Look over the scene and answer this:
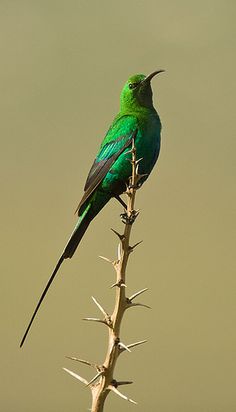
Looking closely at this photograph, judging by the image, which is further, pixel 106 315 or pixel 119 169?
pixel 119 169

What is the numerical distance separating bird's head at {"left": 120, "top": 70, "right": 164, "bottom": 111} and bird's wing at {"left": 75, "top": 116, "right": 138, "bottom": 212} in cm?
29

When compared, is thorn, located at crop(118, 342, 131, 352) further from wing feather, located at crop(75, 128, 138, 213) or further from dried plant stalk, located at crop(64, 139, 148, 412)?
wing feather, located at crop(75, 128, 138, 213)

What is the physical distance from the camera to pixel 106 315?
2328mm

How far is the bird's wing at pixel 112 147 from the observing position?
5605 millimetres

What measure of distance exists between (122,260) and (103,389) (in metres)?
0.58

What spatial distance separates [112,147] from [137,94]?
0.81 metres

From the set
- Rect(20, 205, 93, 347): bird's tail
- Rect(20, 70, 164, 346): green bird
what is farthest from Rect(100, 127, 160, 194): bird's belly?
Rect(20, 205, 93, 347): bird's tail

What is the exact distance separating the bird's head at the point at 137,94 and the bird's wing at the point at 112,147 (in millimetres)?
288

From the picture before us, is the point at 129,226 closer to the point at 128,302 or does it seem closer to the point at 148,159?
the point at 128,302

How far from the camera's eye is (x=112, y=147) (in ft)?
19.4

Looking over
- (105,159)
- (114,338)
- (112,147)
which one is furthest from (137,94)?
(114,338)

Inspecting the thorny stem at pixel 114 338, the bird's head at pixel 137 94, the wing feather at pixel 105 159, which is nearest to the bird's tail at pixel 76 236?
the wing feather at pixel 105 159

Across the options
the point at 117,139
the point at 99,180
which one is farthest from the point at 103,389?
the point at 117,139

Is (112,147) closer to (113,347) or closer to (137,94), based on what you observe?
(137,94)
